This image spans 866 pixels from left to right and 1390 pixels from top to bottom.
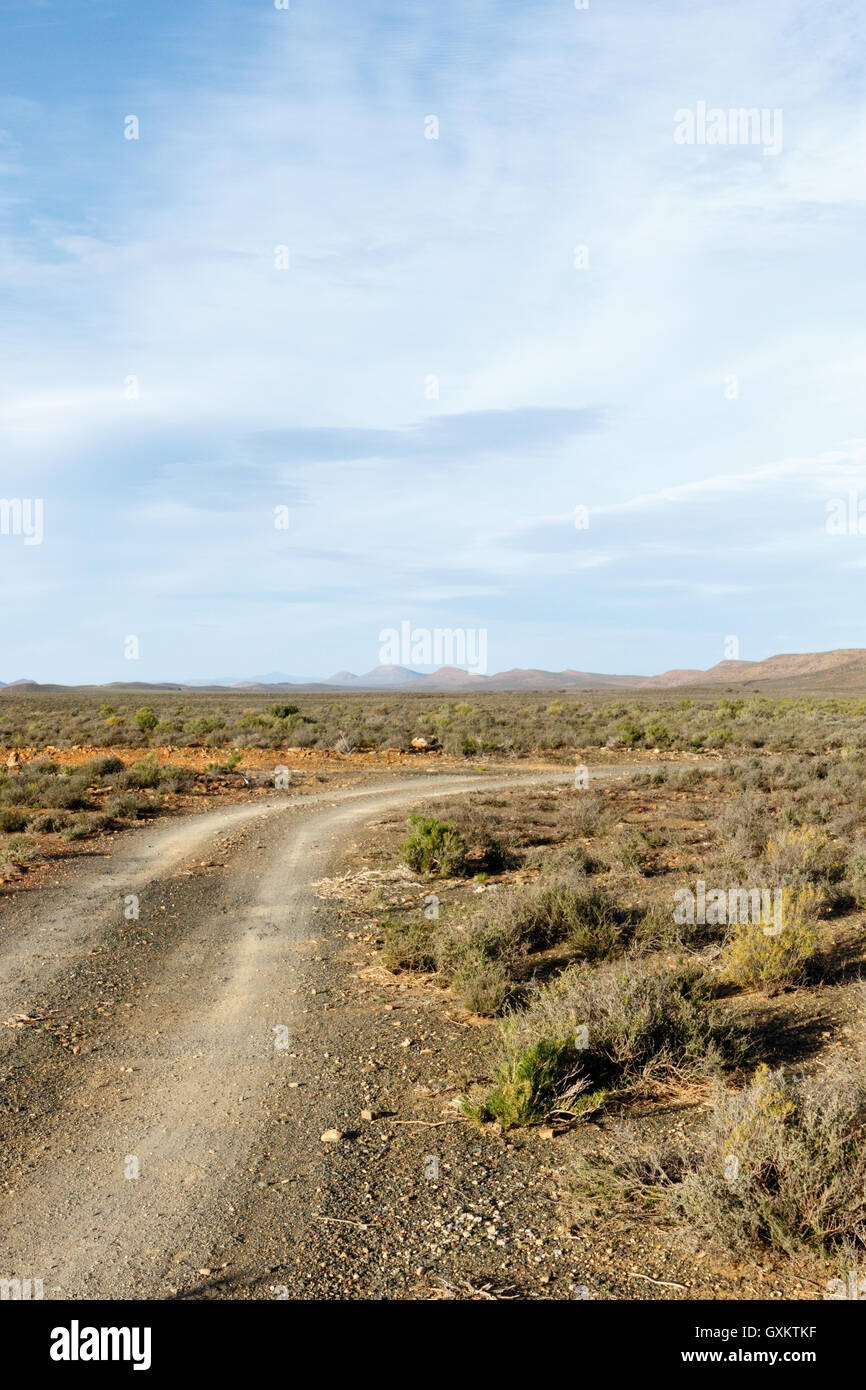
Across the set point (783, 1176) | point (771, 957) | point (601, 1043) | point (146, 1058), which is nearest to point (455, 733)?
point (771, 957)

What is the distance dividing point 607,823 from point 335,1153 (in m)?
10.9

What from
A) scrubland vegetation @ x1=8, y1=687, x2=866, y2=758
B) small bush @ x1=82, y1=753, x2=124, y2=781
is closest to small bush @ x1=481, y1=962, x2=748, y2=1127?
small bush @ x1=82, y1=753, x2=124, y2=781

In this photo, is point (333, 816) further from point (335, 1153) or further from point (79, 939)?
point (335, 1153)

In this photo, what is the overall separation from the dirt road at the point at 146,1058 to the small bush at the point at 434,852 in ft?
4.59

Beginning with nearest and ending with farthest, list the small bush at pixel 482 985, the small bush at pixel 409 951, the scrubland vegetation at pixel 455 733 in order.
Answer: the small bush at pixel 482 985
the small bush at pixel 409 951
the scrubland vegetation at pixel 455 733

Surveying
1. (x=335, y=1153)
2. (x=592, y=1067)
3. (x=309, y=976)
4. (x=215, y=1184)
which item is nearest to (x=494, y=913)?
(x=309, y=976)

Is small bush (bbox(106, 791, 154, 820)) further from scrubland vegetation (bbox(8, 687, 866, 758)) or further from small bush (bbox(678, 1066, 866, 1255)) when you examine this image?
small bush (bbox(678, 1066, 866, 1255))

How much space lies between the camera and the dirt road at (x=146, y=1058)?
14.1 ft

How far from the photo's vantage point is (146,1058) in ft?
21.5

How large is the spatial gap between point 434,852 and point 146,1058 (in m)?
6.47

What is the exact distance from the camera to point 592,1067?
6.07 metres
